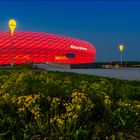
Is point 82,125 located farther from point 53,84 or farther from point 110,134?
point 53,84

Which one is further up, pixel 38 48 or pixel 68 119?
pixel 38 48

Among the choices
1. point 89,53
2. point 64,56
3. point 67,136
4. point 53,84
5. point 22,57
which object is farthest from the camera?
point 89,53

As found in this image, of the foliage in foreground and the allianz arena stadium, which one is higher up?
the allianz arena stadium

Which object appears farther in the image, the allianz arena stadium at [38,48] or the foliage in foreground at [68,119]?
the allianz arena stadium at [38,48]

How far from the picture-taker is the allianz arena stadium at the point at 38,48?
4574 inches

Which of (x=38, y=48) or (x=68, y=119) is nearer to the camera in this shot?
(x=68, y=119)

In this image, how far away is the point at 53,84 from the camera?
8570mm

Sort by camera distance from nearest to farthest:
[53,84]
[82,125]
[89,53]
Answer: [82,125] → [53,84] → [89,53]

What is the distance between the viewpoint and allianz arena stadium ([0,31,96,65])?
11619cm

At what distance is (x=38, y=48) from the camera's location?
124 m

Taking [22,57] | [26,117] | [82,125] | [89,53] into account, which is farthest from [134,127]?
[89,53]

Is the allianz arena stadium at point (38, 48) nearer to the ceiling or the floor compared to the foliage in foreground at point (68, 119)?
nearer to the ceiling

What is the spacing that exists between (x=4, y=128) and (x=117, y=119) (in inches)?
67.1

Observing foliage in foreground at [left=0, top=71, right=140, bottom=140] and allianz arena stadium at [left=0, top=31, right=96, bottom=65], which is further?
allianz arena stadium at [left=0, top=31, right=96, bottom=65]
